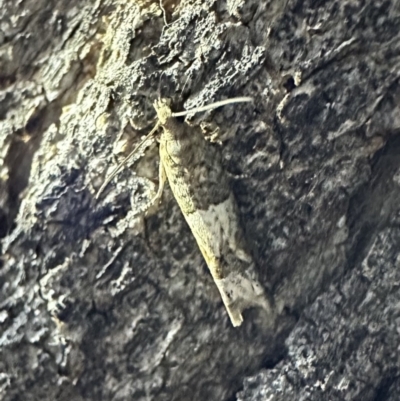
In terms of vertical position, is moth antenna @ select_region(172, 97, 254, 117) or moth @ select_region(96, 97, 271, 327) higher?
moth antenna @ select_region(172, 97, 254, 117)

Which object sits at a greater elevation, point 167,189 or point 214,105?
point 214,105

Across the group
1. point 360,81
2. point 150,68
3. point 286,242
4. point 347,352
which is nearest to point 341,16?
point 360,81

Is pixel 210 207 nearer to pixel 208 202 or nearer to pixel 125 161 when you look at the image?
pixel 208 202

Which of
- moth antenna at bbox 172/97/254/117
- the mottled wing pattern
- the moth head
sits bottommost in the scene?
the mottled wing pattern

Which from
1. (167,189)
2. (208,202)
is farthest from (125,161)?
(208,202)

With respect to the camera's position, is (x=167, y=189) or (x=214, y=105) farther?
(x=167, y=189)

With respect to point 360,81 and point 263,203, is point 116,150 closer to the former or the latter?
point 263,203
